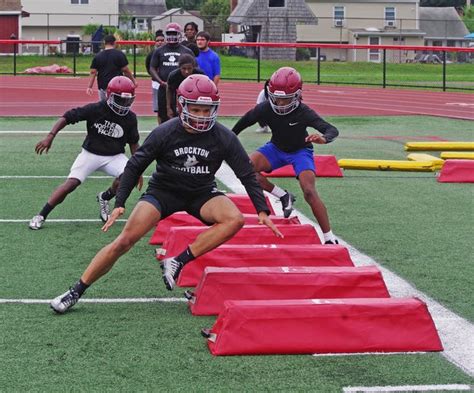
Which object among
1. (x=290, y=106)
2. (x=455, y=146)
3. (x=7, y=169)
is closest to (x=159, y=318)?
(x=290, y=106)

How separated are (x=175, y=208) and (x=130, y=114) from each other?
10.7ft

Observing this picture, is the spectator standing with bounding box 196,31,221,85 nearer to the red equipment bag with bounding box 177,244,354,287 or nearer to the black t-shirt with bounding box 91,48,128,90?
the black t-shirt with bounding box 91,48,128,90

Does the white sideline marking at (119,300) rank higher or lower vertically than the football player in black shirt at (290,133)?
lower

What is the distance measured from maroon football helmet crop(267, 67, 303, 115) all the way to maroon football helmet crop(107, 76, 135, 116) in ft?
4.54

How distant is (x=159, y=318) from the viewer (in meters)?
7.29

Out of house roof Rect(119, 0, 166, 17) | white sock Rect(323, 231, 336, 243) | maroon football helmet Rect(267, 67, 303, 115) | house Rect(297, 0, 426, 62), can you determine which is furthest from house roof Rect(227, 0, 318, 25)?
white sock Rect(323, 231, 336, 243)

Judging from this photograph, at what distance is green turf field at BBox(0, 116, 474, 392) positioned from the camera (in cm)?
594

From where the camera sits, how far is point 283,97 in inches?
391

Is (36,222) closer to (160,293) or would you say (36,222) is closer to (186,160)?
(160,293)

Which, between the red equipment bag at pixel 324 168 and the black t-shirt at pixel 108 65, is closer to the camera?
the red equipment bag at pixel 324 168

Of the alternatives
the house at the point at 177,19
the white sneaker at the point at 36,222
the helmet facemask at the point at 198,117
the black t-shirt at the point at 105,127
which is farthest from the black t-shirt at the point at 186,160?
the house at the point at 177,19

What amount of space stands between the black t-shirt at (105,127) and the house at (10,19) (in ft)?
185

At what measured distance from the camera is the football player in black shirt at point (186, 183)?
7387mm

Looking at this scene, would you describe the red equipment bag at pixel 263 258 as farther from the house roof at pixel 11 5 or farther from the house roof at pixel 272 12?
the house roof at pixel 272 12
